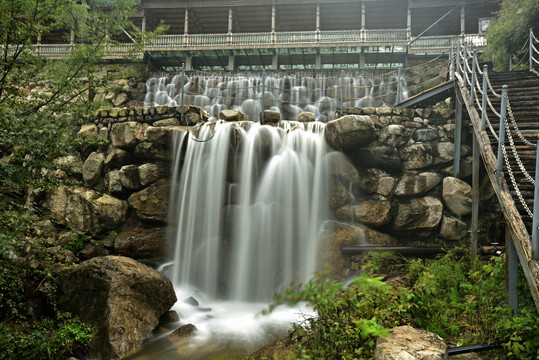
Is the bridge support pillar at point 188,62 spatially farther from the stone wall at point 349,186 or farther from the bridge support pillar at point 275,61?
the stone wall at point 349,186

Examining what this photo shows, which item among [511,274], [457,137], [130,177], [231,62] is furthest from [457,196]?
[231,62]

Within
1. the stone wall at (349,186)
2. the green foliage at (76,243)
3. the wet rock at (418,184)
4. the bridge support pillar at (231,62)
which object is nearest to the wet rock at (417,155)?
the stone wall at (349,186)

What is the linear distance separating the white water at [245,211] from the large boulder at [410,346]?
4.49 m

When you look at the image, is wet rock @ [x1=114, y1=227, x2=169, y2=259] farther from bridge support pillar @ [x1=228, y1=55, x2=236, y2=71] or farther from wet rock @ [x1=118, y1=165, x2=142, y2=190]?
bridge support pillar @ [x1=228, y1=55, x2=236, y2=71]

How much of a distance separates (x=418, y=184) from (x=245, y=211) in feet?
15.6

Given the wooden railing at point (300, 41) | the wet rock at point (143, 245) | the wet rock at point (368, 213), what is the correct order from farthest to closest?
the wooden railing at point (300, 41) < the wet rock at point (143, 245) < the wet rock at point (368, 213)

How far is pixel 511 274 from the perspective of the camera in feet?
16.9

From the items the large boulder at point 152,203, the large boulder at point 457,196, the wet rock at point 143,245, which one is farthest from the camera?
the large boulder at point 152,203

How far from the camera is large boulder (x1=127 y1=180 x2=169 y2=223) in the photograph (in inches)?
412

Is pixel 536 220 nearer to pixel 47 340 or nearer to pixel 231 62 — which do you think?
pixel 47 340

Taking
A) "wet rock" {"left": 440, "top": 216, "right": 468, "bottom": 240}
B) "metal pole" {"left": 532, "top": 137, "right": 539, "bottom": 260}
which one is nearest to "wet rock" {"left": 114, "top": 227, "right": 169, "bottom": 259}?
"wet rock" {"left": 440, "top": 216, "right": 468, "bottom": 240}

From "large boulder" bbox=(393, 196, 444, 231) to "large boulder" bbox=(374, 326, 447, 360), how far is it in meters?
5.42

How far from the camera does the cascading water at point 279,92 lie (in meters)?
16.1

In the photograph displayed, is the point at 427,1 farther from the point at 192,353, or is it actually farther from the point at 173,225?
the point at 192,353
